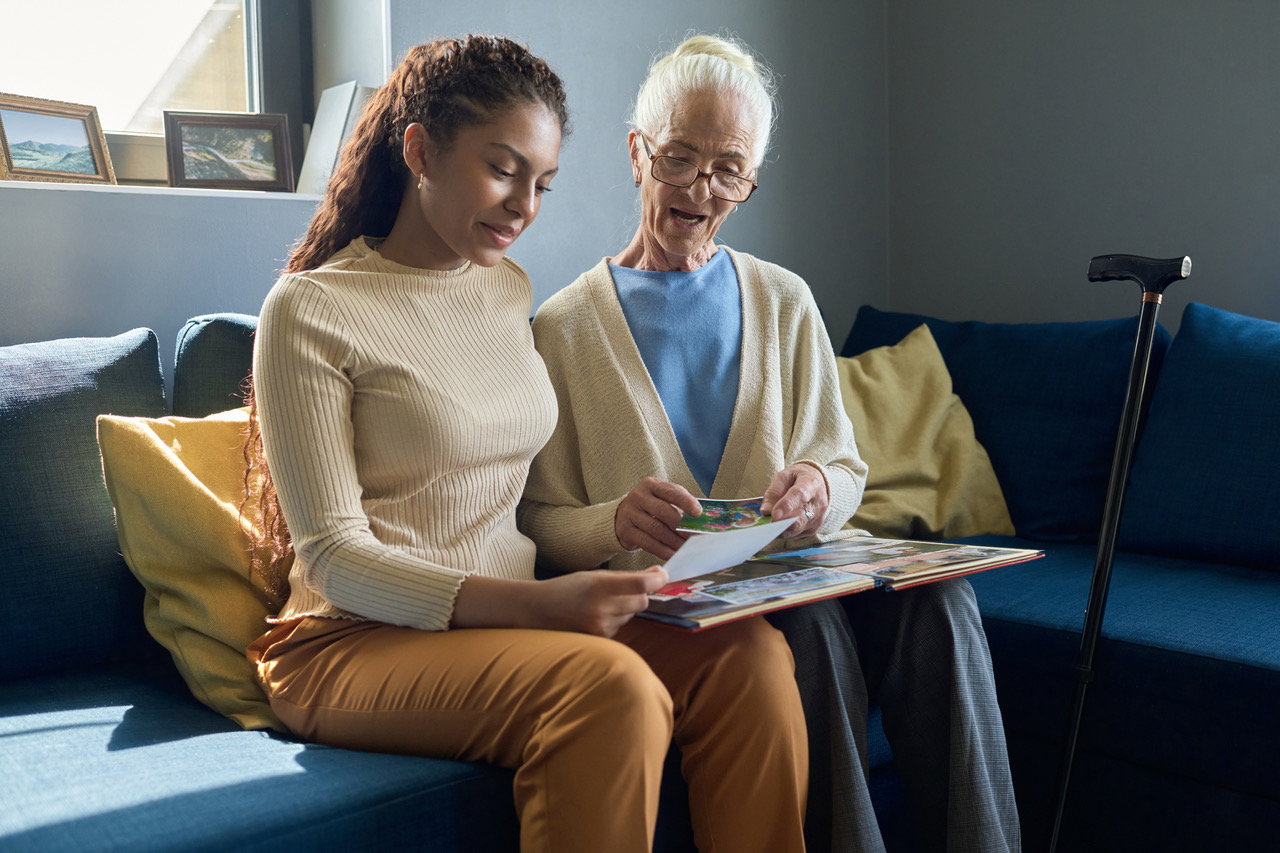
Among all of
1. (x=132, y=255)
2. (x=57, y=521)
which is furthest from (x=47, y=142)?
(x=57, y=521)

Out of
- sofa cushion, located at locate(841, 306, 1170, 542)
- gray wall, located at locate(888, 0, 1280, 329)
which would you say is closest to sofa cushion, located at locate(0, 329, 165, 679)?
sofa cushion, located at locate(841, 306, 1170, 542)

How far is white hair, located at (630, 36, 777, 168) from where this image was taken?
1.63 meters

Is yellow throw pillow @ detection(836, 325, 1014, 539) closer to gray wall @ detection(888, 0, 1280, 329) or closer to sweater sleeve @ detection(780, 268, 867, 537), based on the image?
sweater sleeve @ detection(780, 268, 867, 537)

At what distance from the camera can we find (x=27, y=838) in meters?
0.93

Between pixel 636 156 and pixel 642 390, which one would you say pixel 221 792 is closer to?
pixel 642 390

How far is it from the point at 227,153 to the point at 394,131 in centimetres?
77

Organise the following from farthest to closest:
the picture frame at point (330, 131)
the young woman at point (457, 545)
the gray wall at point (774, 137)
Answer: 1. the gray wall at point (774, 137)
2. the picture frame at point (330, 131)
3. the young woman at point (457, 545)

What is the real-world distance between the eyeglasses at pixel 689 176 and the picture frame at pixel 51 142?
3.09ft

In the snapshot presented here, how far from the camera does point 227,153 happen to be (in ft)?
6.51

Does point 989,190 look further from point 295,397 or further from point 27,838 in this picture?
point 27,838

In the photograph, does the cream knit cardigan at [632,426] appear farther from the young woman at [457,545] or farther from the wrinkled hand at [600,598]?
the wrinkled hand at [600,598]

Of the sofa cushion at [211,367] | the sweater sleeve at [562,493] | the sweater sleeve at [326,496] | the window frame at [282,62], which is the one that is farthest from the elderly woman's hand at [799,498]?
the window frame at [282,62]

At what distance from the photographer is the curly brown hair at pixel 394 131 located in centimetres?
131

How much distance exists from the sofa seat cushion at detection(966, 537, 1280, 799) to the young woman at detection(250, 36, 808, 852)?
1.86 feet
